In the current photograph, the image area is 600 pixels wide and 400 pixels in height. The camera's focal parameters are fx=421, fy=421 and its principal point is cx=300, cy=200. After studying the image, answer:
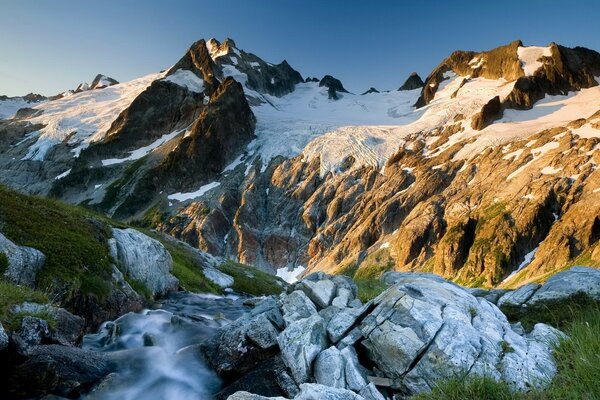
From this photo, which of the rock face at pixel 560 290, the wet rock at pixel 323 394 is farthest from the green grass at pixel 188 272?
the wet rock at pixel 323 394

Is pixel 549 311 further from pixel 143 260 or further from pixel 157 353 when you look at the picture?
pixel 143 260

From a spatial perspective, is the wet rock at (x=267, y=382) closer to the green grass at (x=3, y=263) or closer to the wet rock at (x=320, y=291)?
the wet rock at (x=320, y=291)

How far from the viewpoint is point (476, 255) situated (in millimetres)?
103562

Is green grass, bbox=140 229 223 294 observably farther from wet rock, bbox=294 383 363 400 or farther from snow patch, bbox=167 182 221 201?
snow patch, bbox=167 182 221 201

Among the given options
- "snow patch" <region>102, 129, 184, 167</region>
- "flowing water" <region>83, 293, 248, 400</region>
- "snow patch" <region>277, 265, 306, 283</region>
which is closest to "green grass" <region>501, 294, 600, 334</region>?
"flowing water" <region>83, 293, 248, 400</region>

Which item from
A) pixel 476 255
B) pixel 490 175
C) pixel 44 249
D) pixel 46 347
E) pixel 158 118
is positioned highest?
pixel 158 118

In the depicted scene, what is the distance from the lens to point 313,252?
137 meters

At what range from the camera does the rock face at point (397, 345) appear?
36.4 feet

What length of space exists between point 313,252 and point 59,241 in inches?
4669

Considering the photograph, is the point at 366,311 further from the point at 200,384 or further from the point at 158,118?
the point at 158,118

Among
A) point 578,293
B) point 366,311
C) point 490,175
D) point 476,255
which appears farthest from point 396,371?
point 490,175

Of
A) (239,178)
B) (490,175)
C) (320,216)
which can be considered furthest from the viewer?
(239,178)

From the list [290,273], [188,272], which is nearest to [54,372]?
[188,272]

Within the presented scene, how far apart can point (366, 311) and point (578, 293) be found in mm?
8502
